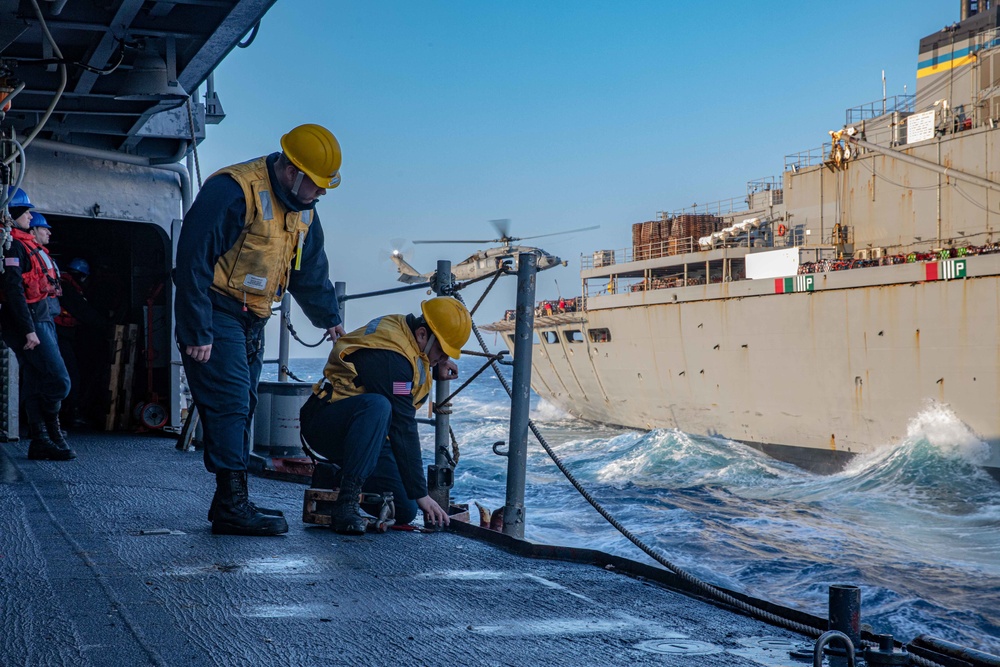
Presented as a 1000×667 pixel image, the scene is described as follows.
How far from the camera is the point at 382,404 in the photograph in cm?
374

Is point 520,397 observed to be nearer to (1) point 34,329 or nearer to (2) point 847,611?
(2) point 847,611

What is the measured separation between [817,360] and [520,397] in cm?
1791

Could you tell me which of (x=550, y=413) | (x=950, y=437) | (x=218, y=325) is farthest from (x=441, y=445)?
(x=550, y=413)

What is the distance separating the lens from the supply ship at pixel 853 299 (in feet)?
59.3

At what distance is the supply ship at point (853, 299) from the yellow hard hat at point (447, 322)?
644 inches

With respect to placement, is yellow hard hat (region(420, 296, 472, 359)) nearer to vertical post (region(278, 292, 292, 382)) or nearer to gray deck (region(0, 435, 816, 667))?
gray deck (region(0, 435, 816, 667))

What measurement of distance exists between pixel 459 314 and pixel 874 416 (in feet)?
59.0

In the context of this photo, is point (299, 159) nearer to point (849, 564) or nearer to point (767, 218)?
point (849, 564)

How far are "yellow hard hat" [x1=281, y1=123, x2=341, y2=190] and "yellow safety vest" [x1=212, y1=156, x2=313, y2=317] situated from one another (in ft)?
0.56

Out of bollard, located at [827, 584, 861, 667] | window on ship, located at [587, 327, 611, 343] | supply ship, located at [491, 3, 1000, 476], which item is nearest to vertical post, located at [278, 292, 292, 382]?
bollard, located at [827, 584, 861, 667]

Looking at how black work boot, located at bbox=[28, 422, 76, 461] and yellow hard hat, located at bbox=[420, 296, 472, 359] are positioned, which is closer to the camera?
yellow hard hat, located at bbox=[420, 296, 472, 359]

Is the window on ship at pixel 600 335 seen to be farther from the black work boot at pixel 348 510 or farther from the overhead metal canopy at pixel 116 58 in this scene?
the black work boot at pixel 348 510

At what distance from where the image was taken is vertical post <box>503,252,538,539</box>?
13.6 feet

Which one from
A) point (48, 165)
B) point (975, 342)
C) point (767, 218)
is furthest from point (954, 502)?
point (48, 165)
